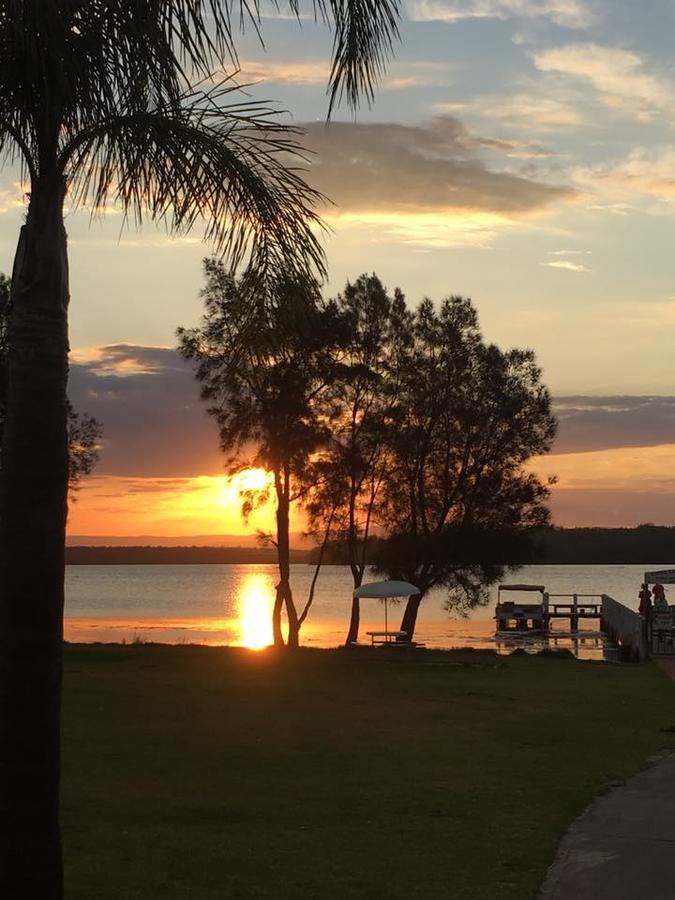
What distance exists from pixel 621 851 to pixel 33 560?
562 cm

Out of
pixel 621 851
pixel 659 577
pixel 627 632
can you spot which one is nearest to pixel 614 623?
pixel 659 577

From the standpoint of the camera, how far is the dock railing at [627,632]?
35062 mm

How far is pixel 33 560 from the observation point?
6.91m

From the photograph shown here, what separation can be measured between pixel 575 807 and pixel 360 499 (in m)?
35.2

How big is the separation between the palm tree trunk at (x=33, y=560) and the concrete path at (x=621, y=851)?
3667 mm

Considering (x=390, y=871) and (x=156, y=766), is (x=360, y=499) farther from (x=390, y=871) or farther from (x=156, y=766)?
(x=390, y=871)

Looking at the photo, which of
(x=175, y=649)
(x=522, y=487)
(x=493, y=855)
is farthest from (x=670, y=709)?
(x=522, y=487)

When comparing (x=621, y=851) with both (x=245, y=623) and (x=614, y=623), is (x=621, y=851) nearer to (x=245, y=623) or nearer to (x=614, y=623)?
(x=614, y=623)

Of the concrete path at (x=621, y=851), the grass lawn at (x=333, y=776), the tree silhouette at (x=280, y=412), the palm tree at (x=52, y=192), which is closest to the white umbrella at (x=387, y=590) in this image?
the tree silhouette at (x=280, y=412)

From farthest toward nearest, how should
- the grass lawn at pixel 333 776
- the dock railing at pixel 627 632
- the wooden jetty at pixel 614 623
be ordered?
the wooden jetty at pixel 614 623, the dock railing at pixel 627 632, the grass lawn at pixel 333 776

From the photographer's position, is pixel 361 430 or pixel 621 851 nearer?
pixel 621 851

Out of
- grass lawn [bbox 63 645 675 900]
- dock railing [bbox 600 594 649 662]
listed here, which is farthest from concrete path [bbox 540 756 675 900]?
dock railing [bbox 600 594 649 662]

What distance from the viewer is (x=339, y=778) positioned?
13.3 metres

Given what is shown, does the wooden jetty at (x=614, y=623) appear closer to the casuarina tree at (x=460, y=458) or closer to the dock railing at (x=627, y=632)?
the dock railing at (x=627, y=632)
